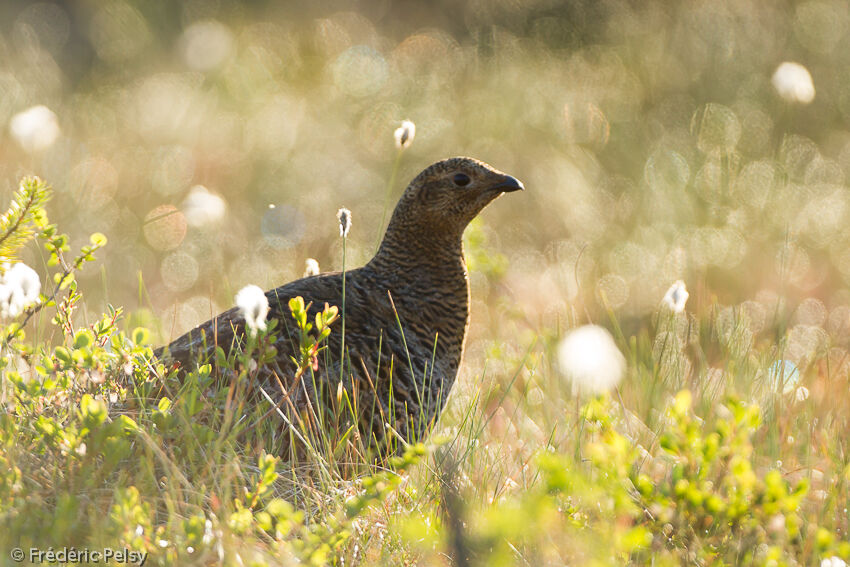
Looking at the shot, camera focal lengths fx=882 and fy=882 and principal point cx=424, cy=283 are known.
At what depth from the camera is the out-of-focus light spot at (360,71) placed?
1092 centimetres

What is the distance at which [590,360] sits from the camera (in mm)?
3668

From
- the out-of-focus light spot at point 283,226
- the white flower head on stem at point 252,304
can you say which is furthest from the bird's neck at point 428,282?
the out-of-focus light spot at point 283,226

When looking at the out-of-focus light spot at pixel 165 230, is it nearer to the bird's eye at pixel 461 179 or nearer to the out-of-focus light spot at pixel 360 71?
the out-of-focus light spot at pixel 360 71

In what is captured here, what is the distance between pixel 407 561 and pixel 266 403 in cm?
82

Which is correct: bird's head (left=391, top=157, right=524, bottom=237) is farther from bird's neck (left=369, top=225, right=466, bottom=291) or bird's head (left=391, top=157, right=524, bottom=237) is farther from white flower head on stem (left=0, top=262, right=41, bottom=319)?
white flower head on stem (left=0, top=262, right=41, bottom=319)

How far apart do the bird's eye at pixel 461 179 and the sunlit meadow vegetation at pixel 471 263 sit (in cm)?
45

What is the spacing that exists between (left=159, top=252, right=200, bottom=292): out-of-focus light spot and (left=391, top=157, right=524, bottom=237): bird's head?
383 centimetres

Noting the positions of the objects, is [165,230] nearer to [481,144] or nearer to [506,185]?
[481,144]

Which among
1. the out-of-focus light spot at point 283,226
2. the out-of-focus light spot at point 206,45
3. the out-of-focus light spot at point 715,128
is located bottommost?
the out-of-focus light spot at point 283,226

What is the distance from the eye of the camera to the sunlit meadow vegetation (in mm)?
2285

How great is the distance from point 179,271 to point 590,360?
4.73 metres

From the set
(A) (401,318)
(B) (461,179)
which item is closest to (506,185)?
(B) (461,179)

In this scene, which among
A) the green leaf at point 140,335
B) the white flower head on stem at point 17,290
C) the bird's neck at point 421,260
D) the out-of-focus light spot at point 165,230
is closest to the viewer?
the white flower head on stem at point 17,290

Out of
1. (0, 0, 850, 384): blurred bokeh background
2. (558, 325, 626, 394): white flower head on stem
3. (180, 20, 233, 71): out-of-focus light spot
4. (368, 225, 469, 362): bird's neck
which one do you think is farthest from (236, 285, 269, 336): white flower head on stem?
(180, 20, 233, 71): out-of-focus light spot
